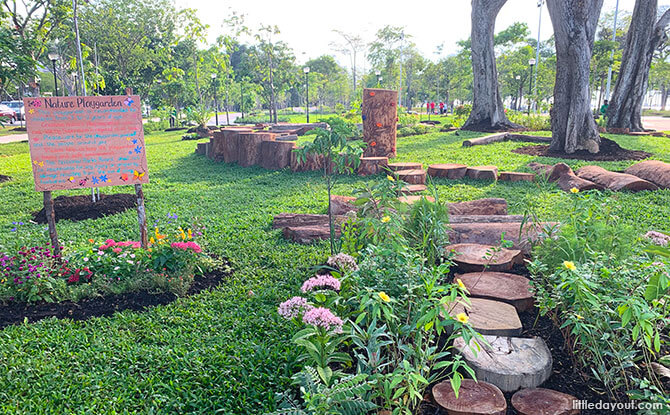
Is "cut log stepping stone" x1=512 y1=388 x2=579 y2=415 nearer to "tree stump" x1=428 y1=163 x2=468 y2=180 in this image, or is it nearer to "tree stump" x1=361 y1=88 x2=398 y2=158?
"tree stump" x1=428 y1=163 x2=468 y2=180

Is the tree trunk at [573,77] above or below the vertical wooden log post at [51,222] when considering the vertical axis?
above

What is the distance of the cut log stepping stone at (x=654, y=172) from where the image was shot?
621cm

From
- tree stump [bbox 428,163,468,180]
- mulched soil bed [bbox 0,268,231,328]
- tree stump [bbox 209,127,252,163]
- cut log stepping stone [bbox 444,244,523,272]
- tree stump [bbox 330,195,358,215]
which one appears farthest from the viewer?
tree stump [bbox 209,127,252,163]

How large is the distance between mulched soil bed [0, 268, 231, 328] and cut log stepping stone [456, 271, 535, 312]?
7.00 feet

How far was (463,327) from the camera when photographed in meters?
1.82

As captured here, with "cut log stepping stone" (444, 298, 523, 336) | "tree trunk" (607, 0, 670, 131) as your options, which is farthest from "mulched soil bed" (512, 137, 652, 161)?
"cut log stepping stone" (444, 298, 523, 336)

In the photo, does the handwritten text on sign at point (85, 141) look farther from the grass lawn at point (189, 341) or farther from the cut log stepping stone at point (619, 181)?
the cut log stepping stone at point (619, 181)

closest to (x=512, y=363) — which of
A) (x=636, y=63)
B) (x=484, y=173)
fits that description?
(x=484, y=173)

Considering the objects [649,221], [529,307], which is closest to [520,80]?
[649,221]

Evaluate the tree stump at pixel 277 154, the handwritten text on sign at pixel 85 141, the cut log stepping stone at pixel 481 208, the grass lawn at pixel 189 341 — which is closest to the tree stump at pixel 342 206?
the grass lawn at pixel 189 341

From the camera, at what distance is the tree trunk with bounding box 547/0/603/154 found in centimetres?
902

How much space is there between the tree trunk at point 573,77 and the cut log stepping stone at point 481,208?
19.2 ft

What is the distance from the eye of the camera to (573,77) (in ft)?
30.6

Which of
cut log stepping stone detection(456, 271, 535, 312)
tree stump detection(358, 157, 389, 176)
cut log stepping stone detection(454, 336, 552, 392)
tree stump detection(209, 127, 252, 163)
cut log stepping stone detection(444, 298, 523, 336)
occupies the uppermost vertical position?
tree stump detection(209, 127, 252, 163)
